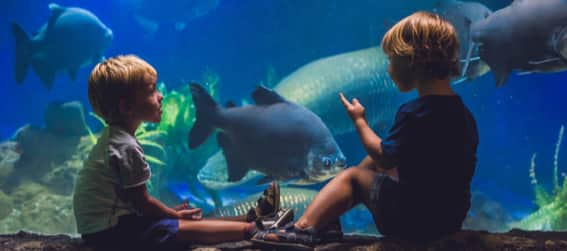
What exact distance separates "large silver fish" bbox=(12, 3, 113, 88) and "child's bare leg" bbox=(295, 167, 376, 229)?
548cm

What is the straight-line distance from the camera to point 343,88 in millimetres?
5359

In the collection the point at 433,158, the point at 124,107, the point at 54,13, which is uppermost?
the point at 54,13

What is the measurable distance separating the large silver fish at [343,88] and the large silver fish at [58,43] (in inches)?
117

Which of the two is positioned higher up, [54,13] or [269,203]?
[54,13]

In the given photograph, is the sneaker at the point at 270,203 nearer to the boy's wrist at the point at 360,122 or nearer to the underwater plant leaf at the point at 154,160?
the boy's wrist at the point at 360,122

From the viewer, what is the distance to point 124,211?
5.91 ft

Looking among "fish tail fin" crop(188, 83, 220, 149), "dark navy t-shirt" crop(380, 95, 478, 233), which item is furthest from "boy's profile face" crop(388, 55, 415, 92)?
"fish tail fin" crop(188, 83, 220, 149)

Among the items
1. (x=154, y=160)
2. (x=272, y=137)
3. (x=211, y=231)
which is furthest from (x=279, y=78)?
(x=211, y=231)

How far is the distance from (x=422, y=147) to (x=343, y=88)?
3725mm

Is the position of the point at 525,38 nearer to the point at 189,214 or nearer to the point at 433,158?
the point at 433,158

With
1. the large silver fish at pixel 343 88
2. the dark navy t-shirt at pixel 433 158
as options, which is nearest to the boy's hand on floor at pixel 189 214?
the dark navy t-shirt at pixel 433 158

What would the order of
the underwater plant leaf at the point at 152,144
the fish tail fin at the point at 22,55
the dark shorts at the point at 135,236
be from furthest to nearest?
the fish tail fin at the point at 22,55 → the underwater plant leaf at the point at 152,144 → the dark shorts at the point at 135,236

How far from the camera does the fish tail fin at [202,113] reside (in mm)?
3645

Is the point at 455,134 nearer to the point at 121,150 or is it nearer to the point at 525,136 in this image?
the point at 121,150
